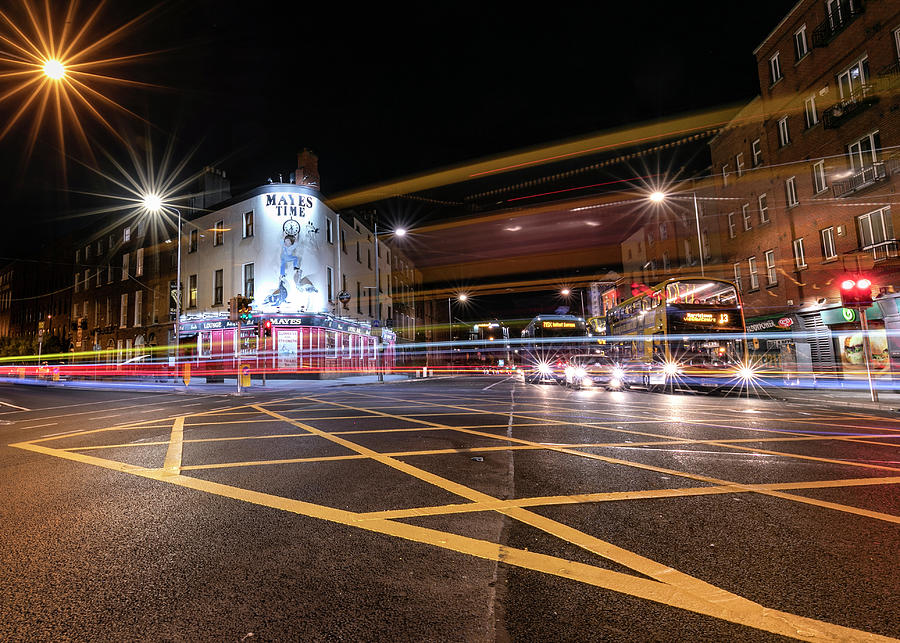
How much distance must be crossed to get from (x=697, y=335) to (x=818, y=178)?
1227 centimetres

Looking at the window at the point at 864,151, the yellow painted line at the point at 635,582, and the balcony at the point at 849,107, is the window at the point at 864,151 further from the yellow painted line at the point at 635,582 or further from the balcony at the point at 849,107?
the yellow painted line at the point at 635,582

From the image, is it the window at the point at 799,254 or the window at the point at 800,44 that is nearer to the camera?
the window at the point at 800,44

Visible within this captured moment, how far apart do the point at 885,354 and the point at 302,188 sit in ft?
102

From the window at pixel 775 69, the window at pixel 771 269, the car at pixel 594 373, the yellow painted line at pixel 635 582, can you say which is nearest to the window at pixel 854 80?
the window at pixel 775 69

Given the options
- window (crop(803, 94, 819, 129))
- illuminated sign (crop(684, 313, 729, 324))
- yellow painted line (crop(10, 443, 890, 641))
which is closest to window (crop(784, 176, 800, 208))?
window (crop(803, 94, 819, 129))

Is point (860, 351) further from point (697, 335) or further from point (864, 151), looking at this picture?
point (697, 335)

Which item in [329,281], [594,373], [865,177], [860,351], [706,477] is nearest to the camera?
[706,477]

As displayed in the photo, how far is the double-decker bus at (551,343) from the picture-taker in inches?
1031

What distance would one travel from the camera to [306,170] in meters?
30.5

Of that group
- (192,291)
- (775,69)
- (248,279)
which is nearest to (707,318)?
(775,69)

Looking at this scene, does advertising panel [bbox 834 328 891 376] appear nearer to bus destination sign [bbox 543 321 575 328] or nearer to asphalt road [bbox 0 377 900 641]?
bus destination sign [bbox 543 321 575 328]

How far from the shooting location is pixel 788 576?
255 centimetres

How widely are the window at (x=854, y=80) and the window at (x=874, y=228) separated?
494 centimetres

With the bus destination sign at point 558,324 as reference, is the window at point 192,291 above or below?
above
